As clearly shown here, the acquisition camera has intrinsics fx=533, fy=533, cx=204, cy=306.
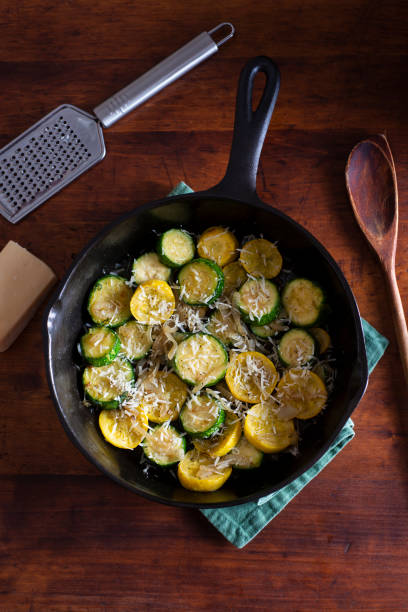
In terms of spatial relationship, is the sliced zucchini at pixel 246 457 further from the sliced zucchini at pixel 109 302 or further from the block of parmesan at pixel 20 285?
the block of parmesan at pixel 20 285

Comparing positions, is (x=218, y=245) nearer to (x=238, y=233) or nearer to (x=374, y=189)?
(x=238, y=233)

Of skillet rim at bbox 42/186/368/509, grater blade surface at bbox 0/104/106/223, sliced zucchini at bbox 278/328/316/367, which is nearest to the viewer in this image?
skillet rim at bbox 42/186/368/509

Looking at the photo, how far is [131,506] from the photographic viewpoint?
1767 mm

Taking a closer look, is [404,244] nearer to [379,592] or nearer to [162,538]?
[379,592]

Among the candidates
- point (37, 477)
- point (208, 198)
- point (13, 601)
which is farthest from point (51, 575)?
point (208, 198)

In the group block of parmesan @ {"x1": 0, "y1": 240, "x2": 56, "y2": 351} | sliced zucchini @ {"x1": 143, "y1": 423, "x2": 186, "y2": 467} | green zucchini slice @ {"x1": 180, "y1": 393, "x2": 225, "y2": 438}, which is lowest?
sliced zucchini @ {"x1": 143, "y1": 423, "x2": 186, "y2": 467}

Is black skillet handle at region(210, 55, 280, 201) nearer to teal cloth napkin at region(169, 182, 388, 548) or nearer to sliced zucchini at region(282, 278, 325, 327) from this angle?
sliced zucchini at region(282, 278, 325, 327)

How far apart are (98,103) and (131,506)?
4.59ft

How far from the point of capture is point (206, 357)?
5.31 feet

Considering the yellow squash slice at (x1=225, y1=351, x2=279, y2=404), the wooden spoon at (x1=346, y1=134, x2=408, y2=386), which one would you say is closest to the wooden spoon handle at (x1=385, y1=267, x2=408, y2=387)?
the wooden spoon at (x1=346, y1=134, x2=408, y2=386)

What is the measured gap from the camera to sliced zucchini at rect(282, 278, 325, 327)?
64.8 inches

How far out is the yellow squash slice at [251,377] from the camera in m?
1.61

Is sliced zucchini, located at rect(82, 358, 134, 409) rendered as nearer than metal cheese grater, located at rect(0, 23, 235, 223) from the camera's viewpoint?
Yes

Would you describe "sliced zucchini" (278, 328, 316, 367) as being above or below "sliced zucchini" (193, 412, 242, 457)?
above
